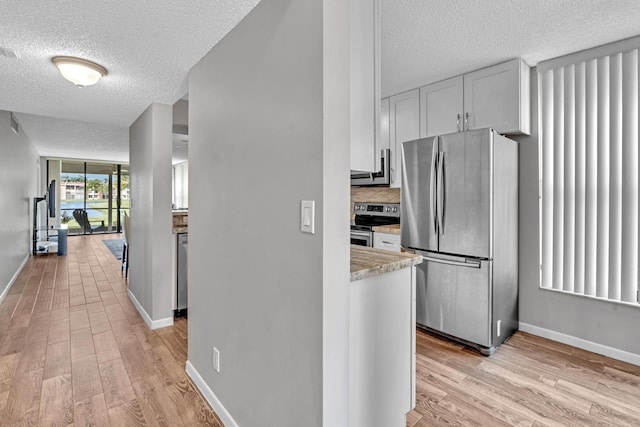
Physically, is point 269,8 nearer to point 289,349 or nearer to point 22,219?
point 289,349

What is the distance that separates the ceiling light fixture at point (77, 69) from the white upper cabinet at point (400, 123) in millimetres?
2689

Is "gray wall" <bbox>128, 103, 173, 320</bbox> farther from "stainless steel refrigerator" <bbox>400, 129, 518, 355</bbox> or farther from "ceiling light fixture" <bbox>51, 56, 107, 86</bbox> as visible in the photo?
"stainless steel refrigerator" <bbox>400, 129, 518, 355</bbox>

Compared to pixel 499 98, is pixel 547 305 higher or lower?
lower

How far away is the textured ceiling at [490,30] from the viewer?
195 centimetres

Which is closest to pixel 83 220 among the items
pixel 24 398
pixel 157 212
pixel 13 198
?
pixel 13 198

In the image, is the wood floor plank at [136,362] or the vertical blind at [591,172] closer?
the wood floor plank at [136,362]

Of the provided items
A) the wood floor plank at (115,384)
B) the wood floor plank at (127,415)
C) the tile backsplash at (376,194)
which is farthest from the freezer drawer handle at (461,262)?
the wood floor plank at (115,384)

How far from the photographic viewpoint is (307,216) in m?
1.22

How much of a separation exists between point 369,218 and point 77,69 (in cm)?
310

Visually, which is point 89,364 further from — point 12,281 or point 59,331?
point 12,281

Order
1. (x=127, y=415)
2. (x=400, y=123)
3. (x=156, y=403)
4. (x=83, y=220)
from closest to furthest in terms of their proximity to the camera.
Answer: (x=127, y=415) → (x=156, y=403) → (x=400, y=123) → (x=83, y=220)

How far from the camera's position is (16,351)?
2.63m

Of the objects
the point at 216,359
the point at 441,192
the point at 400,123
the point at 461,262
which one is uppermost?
the point at 400,123

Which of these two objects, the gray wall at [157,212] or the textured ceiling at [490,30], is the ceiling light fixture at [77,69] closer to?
the gray wall at [157,212]
